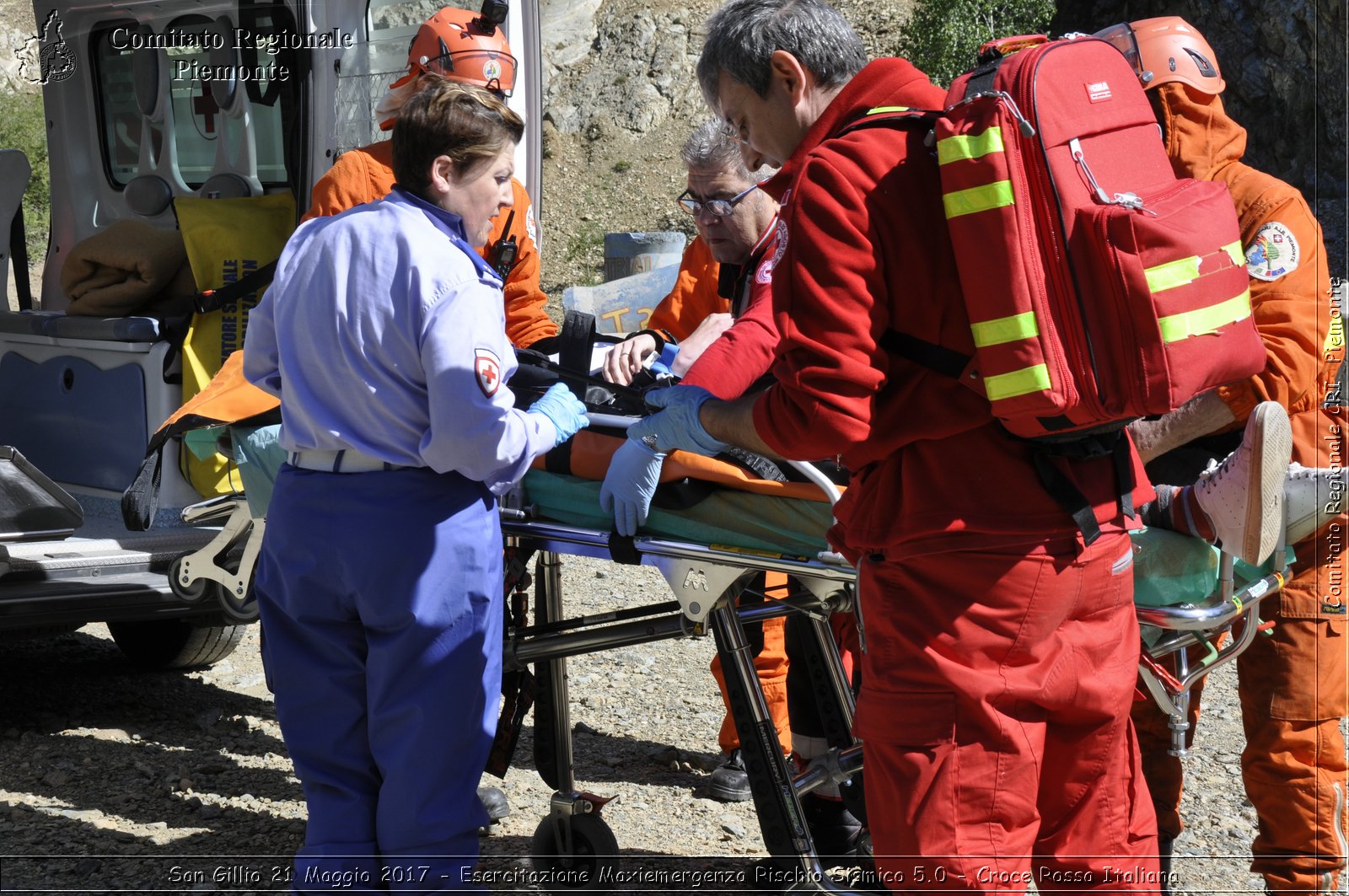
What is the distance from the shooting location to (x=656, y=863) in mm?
3654

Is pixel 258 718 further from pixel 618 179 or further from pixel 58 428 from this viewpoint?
pixel 618 179

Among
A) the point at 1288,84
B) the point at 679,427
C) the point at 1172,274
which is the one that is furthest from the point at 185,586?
the point at 1288,84

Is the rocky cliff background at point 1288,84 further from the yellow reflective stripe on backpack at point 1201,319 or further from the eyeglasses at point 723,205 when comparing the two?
the yellow reflective stripe on backpack at point 1201,319

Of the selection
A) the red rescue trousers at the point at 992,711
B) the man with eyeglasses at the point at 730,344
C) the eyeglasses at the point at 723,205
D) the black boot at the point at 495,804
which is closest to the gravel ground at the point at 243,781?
the black boot at the point at 495,804

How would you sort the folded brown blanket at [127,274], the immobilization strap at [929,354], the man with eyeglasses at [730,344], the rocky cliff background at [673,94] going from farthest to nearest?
1. the rocky cliff background at [673,94]
2. the folded brown blanket at [127,274]
3. the man with eyeglasses at [730,344]
4. the immobilization strap at [929,354]

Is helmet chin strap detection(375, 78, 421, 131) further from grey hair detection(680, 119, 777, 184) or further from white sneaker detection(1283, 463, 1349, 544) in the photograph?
white sneaker detection(1283, 463, 1349, 544)

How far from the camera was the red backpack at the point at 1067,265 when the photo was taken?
6.07ft

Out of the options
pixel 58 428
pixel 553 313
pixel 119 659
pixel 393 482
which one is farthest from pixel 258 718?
pixel 553 313

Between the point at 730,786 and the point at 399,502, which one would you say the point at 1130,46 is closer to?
the point at 399,502

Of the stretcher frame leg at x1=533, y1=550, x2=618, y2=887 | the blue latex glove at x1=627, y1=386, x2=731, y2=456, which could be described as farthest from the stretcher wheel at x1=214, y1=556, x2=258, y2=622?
the blue latex glove at x1=627, y1=386, x2=731, y2=456

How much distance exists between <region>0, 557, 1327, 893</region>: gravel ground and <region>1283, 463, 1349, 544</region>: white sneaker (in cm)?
127

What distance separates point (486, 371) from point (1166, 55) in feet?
5.88

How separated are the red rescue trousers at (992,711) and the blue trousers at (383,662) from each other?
0.88 metres

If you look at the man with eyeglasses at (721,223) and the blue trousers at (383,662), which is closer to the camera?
the blue trousers at (383,662)
